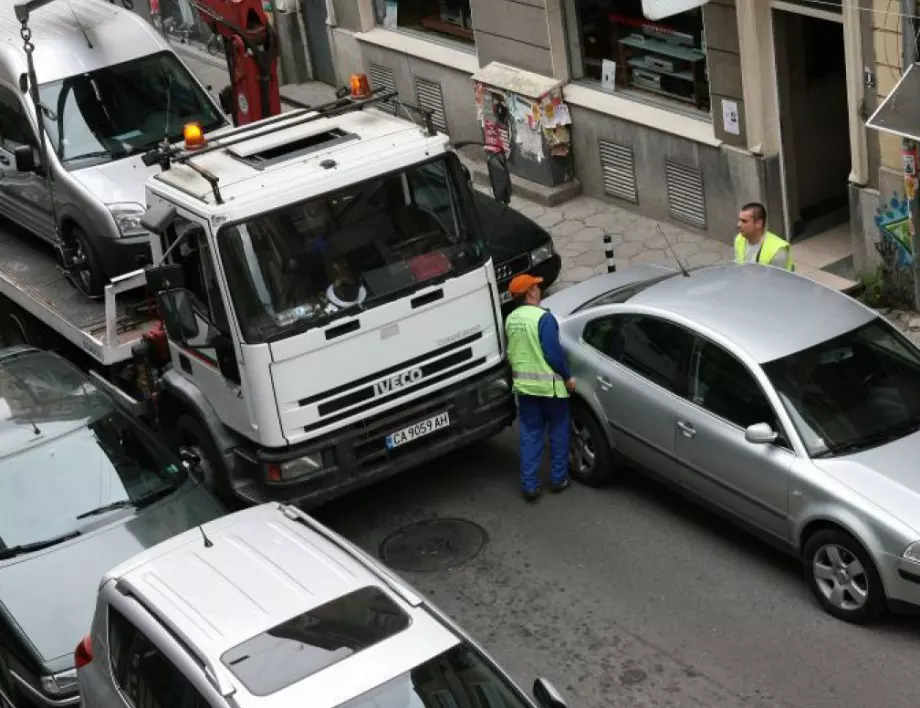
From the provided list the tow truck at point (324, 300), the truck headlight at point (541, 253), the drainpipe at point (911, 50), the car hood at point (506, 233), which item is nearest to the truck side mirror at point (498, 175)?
the tow truck at point (324, 300)

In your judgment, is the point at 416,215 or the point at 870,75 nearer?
the point at 416,215

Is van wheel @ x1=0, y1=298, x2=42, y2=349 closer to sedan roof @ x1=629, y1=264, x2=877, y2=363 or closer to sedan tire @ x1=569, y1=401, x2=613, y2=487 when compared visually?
sedan tire @ x1=569, y1=401, x2=613, y2=487

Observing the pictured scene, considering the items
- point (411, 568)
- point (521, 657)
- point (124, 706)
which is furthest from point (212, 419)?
point (124, 706)

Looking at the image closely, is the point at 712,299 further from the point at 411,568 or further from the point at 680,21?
the point at 680,21

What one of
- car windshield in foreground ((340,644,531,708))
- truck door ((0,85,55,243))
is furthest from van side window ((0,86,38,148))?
car windshield in foreground ((340,644,531,708))

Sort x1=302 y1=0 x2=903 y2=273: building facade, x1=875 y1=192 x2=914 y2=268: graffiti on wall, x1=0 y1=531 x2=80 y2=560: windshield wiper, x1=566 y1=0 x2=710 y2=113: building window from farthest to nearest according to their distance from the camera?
x1=566 y1=0 x2=710 y2=113: building window
x1=302 y1=0 x2=903 y2=273: building facade
x1=875 y1=192 x2=914 y2=268: graffiti on wall
x1=0 y1=531 x2=80 y2=560: windshield wiper

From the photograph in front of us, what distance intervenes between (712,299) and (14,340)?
648 cm

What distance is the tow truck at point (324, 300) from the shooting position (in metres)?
10.6

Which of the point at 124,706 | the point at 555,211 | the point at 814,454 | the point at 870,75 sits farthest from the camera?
the point at 555,211

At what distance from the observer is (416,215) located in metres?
11.1

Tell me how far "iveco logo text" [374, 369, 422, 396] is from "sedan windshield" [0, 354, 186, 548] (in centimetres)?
140

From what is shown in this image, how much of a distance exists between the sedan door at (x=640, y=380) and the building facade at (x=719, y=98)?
10.8 ft

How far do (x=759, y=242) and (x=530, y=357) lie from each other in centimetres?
196

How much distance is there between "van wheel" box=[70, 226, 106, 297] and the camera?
1301 cm
